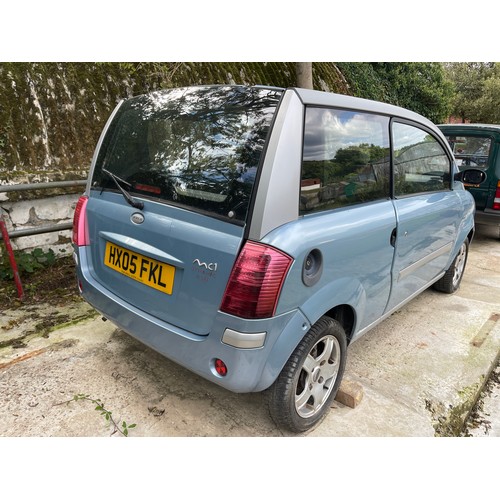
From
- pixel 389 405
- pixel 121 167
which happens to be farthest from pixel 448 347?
pixel 121 167

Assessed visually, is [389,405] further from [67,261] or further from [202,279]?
[67,261]

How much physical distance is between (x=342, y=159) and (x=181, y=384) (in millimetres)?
1672

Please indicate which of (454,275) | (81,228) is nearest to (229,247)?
(81,228)

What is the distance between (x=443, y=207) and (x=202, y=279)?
2.34 metres

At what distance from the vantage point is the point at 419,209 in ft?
9.46

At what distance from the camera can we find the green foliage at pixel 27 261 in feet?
11.9

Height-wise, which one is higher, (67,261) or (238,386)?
(238,386)

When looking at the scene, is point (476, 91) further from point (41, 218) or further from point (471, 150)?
point (41, 218)

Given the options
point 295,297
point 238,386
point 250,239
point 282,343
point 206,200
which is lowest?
point 238,386

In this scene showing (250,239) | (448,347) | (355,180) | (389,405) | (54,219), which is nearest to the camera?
(250,239)

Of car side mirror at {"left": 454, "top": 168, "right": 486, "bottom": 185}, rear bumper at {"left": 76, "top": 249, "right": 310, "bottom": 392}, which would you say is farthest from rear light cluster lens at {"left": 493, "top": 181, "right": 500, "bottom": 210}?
rear bumper at {"left": 76, "top": 249, "right": 310, "bottom": 392}

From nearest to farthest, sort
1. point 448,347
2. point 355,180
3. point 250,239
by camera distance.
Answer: point 250,239
point 355,180
point 448,347

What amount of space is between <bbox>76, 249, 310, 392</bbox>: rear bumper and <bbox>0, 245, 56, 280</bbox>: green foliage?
220cm

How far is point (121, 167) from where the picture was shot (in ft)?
7.68
